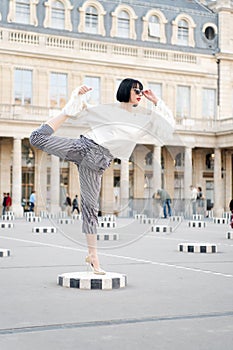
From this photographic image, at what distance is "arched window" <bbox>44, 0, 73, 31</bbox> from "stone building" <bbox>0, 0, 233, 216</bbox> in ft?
0.21

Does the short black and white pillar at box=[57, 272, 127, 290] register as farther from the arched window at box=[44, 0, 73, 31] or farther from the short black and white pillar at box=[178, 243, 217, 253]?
the arched window at box=[44, 0, 73, 31]

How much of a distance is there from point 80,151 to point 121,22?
41273 millimetres

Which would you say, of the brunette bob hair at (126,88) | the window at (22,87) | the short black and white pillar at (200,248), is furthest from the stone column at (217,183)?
the brunette bob hair at (126,88)

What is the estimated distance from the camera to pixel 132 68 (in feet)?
152

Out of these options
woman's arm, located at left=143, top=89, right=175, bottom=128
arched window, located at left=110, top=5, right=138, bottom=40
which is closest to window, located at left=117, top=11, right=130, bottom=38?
arched window, located at left=110, top=5, right=138, bottom=40

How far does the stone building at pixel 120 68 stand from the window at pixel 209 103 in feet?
0.23

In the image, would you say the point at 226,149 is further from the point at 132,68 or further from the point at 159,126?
the point at 159,126

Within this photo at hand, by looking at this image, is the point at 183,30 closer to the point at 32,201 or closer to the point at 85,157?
the point at 32,201

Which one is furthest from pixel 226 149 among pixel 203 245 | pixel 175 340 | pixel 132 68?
pixel 175 340

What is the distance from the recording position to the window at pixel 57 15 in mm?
44438

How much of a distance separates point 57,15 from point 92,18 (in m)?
2.63

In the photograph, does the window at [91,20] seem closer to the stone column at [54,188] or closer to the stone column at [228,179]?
the stone column at [228,179]

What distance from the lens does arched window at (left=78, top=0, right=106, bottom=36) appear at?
45675mm

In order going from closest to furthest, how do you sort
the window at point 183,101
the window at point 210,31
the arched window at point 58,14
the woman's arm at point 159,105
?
the woman's arm at point 159,105 → the arched window at point 58,14 → the window at point 183,101 → the window at point 210,31
